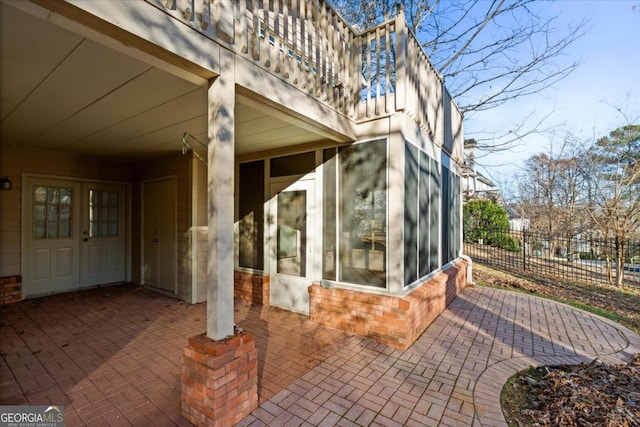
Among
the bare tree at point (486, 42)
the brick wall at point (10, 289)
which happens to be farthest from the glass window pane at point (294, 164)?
the bare tree at point (486, 42)

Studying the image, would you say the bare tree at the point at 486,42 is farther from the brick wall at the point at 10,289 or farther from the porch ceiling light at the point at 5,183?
the brick wall at the point at 10,289

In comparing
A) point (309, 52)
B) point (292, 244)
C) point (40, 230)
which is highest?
point (309, 52)

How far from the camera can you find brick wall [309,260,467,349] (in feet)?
11.0

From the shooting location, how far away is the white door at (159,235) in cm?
523

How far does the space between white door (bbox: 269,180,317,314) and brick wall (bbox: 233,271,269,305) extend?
0.13 m

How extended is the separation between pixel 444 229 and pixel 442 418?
12.5ft

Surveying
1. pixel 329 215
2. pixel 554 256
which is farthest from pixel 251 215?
pixel 554 256

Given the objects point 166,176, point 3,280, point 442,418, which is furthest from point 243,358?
point 3,280

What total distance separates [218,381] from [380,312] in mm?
2079

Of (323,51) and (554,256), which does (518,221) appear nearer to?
(554,256)

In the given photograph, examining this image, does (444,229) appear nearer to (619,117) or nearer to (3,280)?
(619,117)

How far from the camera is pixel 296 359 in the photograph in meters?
3.03

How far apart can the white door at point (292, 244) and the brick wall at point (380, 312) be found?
338mm

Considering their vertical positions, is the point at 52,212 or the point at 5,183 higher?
the point at 5,183
